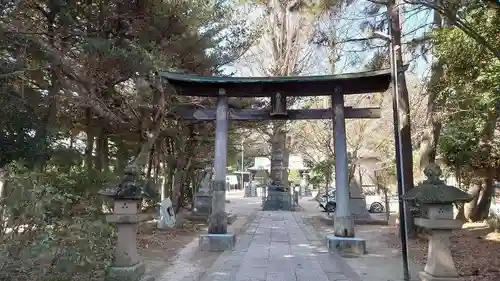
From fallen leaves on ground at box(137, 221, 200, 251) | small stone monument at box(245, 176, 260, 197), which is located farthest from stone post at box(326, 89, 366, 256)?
small stone monument at box(245, 176, 260, 197)

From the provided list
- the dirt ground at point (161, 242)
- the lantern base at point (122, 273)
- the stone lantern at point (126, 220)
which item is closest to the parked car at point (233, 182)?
the dirt ground at point (161, 242)

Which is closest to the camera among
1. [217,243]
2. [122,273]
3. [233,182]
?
[122,273]

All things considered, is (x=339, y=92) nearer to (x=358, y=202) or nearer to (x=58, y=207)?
(x=58, y=207)

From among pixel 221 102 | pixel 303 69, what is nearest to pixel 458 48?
pixel 221 102

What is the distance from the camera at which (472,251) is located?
934cm

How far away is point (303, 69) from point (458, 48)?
14.1 m

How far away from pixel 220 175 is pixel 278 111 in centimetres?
208

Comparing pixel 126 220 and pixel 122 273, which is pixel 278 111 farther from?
pixel 122 273

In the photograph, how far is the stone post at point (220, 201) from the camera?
9.88m

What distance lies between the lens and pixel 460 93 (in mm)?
8391

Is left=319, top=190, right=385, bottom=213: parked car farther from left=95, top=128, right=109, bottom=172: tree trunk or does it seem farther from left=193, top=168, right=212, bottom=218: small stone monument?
left=95, top=128, right=109, bottom=172: tree trunk

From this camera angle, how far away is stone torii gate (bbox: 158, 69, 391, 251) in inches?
389

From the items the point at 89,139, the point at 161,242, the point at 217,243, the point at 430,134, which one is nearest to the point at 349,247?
the point at 217,243

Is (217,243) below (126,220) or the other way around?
below
